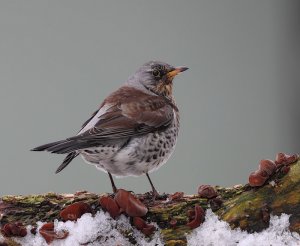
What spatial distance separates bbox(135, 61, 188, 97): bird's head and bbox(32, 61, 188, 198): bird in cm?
31

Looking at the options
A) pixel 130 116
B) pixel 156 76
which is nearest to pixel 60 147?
pixel 130 116

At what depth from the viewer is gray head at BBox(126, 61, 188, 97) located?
4.07 meters

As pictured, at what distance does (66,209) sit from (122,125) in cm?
97

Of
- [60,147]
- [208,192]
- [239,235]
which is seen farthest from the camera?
[60,147]

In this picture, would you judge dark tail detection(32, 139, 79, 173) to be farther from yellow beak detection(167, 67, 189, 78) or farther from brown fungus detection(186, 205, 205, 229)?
yellow beak detection(167, 67, 189, 78)

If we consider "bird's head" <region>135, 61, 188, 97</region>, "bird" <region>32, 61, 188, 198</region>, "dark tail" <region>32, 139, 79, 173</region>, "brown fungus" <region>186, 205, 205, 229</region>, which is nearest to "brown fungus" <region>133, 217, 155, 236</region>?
"brown fungus" <region>186, 205, 205, 229</region>

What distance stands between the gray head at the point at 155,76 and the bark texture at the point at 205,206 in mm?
1571

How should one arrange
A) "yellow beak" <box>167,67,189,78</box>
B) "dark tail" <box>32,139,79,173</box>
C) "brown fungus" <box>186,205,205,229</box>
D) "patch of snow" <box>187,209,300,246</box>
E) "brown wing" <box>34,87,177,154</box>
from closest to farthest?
1. "patch of snow" <box>187,209,300,246</box>
2. "brown fungus" <box>186,205,205,229</box>
3. "dark tail" <box>32,139,79,173</box>
4. "brown wing" <box>34,87,177,154</box>
5. "yellow beak" <box>167,67,189,78</box>

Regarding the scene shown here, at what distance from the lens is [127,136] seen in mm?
3168

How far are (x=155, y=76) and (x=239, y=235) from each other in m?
2.15

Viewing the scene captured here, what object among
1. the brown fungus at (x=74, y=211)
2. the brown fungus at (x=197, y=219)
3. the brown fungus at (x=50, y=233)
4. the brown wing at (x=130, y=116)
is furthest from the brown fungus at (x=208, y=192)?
the brown wing at (x=130, y=116)

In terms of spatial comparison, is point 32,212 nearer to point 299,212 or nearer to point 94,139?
point 94,139

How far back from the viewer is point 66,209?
2.33 m

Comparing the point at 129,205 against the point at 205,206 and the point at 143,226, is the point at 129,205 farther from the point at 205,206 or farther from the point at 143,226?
the point at 205,206
